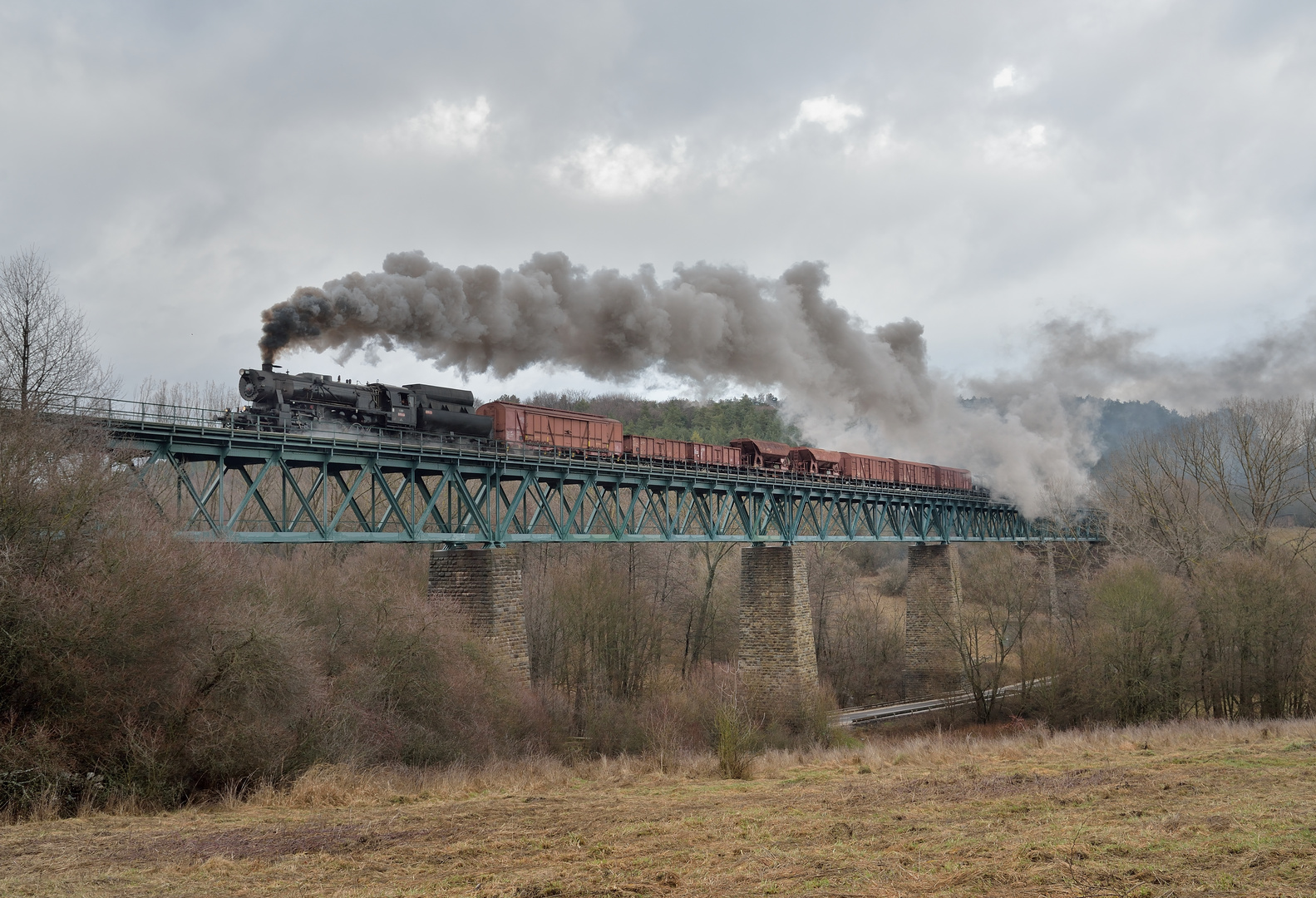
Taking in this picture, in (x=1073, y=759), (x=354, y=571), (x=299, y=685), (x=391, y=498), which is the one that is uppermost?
(x=391, y=498)

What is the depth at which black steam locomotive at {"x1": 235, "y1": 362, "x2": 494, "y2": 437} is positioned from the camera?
2328 cm

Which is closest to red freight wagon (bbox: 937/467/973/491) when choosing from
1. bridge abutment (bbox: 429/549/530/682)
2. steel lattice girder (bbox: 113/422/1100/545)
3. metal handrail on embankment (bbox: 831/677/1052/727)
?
steel lattice girder (bbox: 113/422/1100/545)

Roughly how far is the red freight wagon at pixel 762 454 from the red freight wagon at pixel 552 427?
10.3m

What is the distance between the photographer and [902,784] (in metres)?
15.1

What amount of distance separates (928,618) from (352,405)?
37034mm

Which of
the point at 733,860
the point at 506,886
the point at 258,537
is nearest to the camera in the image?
the point at 506,886

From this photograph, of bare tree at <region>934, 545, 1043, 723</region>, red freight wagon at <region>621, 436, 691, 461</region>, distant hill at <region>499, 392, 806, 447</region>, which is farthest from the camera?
distant hill at <region>499, 392, 806, 447</region>

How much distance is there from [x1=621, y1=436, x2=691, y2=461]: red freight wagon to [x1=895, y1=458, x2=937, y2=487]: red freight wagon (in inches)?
740

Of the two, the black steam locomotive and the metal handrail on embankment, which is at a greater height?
the black steam locomotive

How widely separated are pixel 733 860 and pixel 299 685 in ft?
34.5

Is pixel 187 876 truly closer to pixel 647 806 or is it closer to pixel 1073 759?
pixel 647 806

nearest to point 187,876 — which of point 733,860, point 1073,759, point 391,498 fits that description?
point 733,860

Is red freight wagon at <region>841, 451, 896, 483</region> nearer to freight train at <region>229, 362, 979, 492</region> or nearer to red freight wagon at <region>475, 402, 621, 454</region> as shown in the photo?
freight train at <region>229, 362, 979, 492</region>

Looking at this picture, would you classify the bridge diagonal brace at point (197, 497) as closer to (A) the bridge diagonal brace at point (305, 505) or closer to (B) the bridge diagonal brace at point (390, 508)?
(A) the bridge diagonal brace at point (305, 505)
